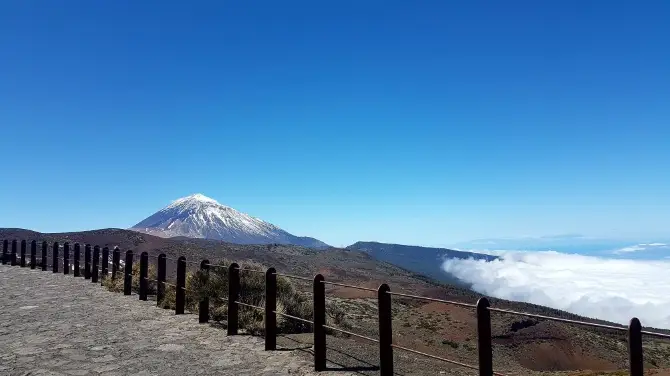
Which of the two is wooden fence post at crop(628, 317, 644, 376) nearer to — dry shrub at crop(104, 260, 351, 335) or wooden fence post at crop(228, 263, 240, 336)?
wooden fence post at crop(228, 263, 240, 336)

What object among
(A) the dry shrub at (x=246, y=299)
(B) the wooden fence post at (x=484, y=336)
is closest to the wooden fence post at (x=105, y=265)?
(A) the dry shrub at (x=246, y=299)

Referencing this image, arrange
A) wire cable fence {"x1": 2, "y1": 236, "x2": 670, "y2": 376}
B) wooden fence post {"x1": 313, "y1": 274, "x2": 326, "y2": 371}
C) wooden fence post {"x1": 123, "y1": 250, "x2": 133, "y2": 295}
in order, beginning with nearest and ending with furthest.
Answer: wire cable fence {"x1": 2, "y1": 236, "x2": 670, "y2": 376}, wooden fence post {"x1": 313, "y1": 274, "x2": 326, "y2": 371}, wooden fence post {"x1": 123, "y1": 250, "x2": 133, "y2": 295}

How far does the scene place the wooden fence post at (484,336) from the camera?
18.3 ft

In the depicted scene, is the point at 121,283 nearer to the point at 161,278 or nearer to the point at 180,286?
the point at 161,278

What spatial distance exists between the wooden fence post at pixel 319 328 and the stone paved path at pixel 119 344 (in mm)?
190

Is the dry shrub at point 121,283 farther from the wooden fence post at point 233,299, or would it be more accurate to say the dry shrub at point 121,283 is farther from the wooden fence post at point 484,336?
the wooden fence post at point 484,336

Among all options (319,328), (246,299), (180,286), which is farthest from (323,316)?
(246,299)

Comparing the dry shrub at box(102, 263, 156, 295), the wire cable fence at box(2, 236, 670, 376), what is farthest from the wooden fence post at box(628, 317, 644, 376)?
the dry shrub at box(102, 263, 156, 295)

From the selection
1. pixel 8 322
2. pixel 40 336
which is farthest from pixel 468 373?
pixel 8 322

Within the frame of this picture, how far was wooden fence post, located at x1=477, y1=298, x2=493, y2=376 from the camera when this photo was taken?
5570 mm

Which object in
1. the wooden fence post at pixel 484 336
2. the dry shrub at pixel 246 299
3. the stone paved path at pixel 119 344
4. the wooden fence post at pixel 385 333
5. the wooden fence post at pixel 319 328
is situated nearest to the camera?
the wooden fence post at pixel 484 336

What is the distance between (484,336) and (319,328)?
9.88 feet

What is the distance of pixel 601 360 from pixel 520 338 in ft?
13.8

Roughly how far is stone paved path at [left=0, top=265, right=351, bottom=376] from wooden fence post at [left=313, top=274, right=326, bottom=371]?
0.19 metres
